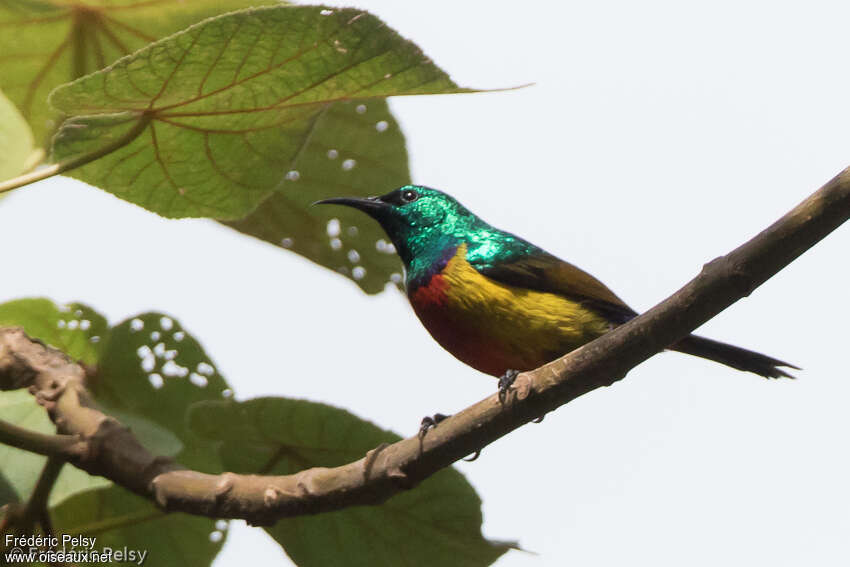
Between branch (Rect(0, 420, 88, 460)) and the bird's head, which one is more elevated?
the bird's head

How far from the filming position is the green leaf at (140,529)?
2506 mm

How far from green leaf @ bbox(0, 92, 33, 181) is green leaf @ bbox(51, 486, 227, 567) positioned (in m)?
0.86

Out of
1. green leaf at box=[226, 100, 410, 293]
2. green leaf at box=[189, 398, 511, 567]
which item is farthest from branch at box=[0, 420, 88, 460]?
green leaf at box=[226, 100, 410, 293]

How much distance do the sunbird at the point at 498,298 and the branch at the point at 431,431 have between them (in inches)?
38.7

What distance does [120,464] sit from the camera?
1.98m

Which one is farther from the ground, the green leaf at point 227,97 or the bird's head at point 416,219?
the bird's head at point 416,219

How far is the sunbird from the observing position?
2.81 meters

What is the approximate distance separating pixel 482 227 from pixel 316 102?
4.20ft

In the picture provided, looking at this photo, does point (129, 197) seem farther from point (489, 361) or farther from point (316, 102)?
point (489, 361)

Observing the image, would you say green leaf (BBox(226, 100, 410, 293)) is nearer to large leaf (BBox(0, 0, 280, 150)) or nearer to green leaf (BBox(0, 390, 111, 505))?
large leaf (BBox(0, 0, 280, 150))

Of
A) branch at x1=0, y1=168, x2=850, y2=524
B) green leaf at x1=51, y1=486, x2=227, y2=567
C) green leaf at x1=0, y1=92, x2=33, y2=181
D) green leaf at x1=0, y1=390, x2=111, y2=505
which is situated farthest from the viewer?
green leaf at x1=51, y1=486, x2=227, y2=567

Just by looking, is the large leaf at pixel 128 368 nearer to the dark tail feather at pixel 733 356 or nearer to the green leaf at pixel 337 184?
the green leaf at pixel 337 184

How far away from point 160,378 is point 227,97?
85 centimetres

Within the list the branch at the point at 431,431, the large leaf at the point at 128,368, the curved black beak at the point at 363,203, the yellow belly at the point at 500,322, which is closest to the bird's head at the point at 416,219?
the curved black beak at the point at 363,203
